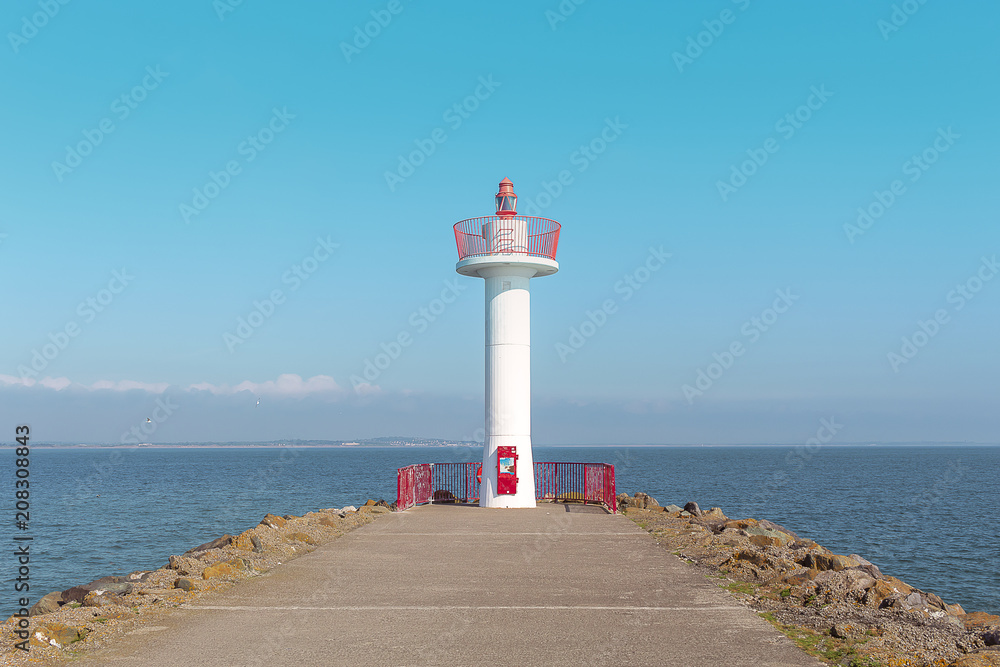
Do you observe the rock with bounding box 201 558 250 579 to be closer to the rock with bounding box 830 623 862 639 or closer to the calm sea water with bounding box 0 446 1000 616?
the calm sea water with bounding box 0 446 1000 616

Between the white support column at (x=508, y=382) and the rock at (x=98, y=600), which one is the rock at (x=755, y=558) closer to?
the white support column at (x=508, y=382)

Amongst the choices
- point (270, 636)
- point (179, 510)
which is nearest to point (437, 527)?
point (270, 636)

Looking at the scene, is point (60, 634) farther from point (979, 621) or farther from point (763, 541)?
point (763, 541)

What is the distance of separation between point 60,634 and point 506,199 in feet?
48.3

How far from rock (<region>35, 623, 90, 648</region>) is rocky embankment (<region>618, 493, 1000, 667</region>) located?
22.6 ft

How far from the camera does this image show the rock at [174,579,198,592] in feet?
33.2

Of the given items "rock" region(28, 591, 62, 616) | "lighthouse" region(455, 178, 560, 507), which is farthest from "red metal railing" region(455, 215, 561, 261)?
"rock" region(28, 591, 62, 616)

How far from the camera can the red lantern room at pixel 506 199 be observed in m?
20.4

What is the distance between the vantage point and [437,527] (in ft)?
55.1

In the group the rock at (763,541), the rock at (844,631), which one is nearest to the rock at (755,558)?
the rock at (763,541)

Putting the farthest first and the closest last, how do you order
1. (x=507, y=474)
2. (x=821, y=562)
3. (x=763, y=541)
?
1. (x=507, y=474)
2. (x=763, y=541)
3. (x=821, y=562)

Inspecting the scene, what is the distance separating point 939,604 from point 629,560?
14.2 feet

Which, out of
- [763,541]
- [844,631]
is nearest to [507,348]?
[763,541]

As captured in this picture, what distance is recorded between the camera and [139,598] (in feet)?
Answer: 31.4
